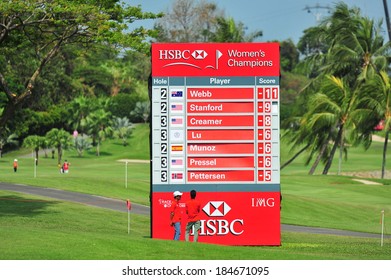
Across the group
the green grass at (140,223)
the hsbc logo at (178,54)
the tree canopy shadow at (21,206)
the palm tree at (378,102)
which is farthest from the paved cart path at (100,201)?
the palm tree at (378,102)

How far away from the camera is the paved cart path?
3809 centimetres

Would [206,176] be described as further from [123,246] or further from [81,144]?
[81,144]

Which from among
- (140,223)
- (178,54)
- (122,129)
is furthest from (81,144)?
(178,54)

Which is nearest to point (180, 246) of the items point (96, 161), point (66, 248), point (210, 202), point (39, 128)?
point (66, 248)

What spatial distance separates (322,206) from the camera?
1854 inches

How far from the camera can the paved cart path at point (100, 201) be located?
38094 millimetres

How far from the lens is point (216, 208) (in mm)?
30000

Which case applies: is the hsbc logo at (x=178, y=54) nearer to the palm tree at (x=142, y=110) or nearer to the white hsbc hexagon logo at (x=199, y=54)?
the white hsbc hexagon logo at (x=199, y=54)

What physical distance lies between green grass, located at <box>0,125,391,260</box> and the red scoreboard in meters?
2.00

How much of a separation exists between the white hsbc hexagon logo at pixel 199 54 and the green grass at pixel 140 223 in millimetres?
5609

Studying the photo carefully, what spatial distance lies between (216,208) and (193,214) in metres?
3.06

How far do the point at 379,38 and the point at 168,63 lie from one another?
48.3 metres

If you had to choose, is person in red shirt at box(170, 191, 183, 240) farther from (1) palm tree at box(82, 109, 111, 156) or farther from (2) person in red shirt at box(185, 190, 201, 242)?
(1) palm tree at box(82, 109, 111, 156)

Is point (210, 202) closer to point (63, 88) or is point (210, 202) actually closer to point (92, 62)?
point (63, 88)
